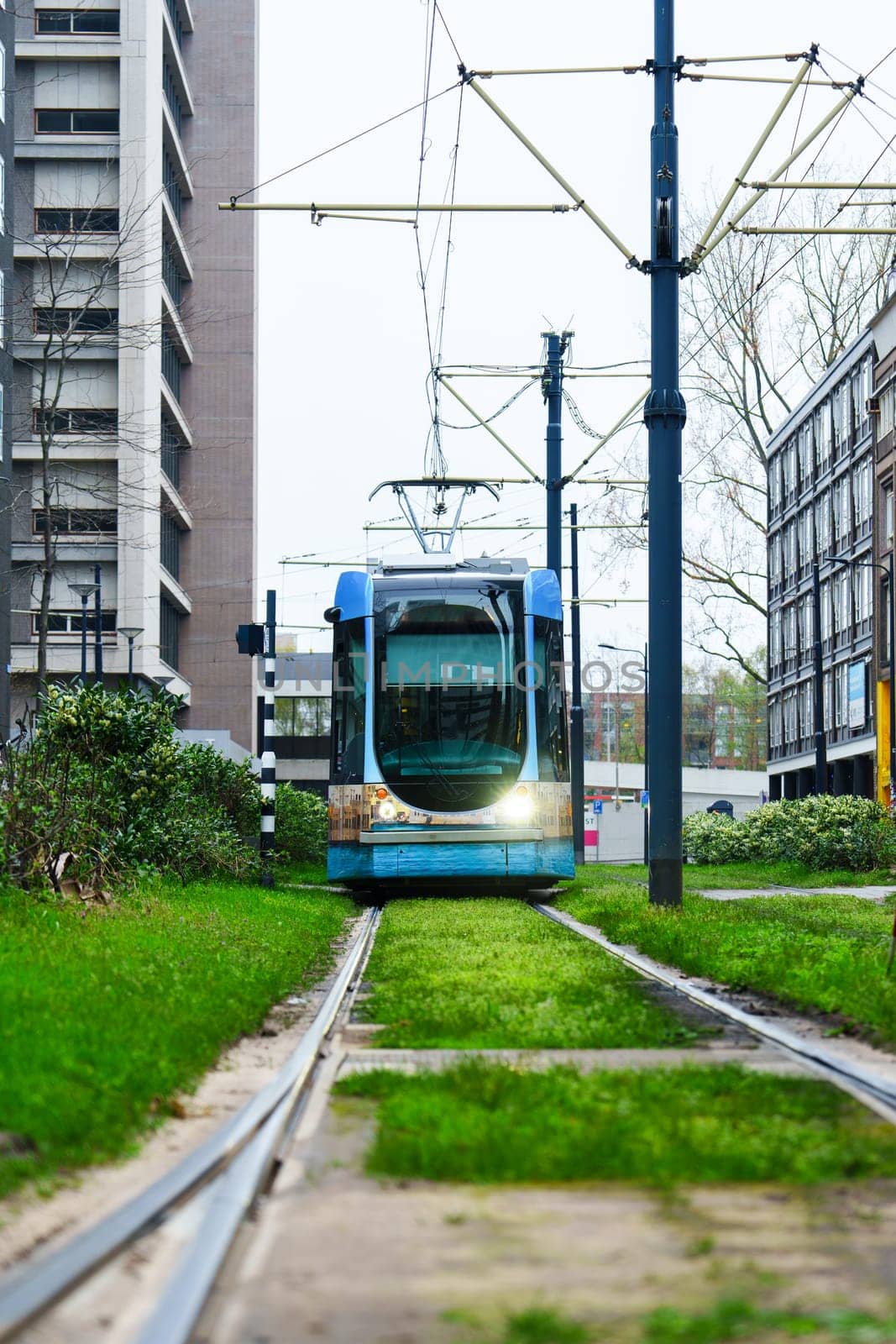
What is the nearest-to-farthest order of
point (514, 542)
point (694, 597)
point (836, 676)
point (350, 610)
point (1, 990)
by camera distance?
point (1, 990) → point (350, 610) → point (514, 542) → point (694, 597) → point (836, 676)

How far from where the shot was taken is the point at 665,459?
16531 mm

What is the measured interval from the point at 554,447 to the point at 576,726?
9.12 m

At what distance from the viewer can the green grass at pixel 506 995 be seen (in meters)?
7.94

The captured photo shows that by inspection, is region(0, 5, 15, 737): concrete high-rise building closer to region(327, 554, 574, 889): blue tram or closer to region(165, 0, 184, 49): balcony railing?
region(165, 0, 184, 49): balcony railing

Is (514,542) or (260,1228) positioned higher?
(514,542)

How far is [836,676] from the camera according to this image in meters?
64.9

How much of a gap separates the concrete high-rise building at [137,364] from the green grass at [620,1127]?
144 feet

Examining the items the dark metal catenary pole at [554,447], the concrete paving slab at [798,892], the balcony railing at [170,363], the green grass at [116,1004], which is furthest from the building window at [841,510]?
the green grass at [116,1004]

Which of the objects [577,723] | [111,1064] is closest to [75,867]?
[111,1064]

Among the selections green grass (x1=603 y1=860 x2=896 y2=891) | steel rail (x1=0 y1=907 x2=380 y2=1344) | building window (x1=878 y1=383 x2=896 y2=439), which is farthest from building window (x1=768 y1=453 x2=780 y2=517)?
steel rail (x1=0 y1=907 x2=380 y2=1344)

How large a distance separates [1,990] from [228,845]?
13.3m

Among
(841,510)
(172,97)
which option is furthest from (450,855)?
(172,97)

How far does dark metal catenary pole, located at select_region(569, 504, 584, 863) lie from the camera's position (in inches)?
1373

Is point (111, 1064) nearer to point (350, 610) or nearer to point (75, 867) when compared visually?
point (75, 867)
